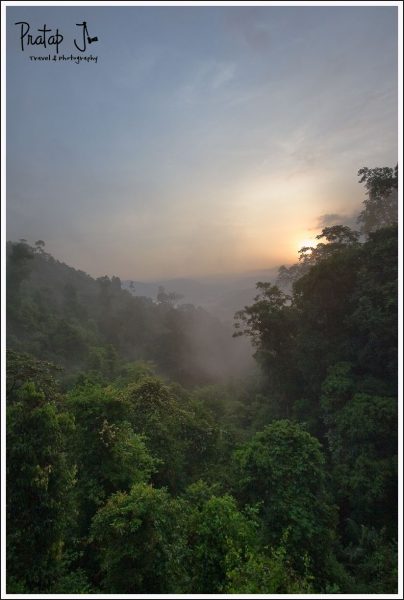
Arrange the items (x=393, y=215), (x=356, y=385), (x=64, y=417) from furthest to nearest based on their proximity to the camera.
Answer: (x=393, y=215), (x=356, y=385), (x=64, y=417)

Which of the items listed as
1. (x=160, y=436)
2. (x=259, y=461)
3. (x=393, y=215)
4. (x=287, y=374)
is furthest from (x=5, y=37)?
(x=393, y=215)

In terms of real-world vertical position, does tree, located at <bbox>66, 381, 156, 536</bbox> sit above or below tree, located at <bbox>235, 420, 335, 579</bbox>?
above

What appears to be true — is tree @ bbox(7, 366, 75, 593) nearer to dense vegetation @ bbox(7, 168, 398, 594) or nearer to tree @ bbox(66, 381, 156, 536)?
dense vegetation @ bbox(7, 168, 398, 594)

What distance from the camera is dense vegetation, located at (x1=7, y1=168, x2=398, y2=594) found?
8.64m

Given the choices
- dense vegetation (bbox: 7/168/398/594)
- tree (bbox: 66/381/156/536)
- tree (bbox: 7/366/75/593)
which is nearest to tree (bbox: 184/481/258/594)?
dense vegetation (bbox: 7/168/398/594)

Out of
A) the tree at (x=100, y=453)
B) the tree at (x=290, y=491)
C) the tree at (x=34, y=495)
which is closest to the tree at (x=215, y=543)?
the tree at (x=290, y=491)

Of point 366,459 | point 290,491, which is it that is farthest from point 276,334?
point 290,491

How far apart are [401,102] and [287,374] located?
2322 centimetres

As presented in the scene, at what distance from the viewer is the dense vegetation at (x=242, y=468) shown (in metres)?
8.64

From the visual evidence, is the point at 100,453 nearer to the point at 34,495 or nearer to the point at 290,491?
the point at 34,495

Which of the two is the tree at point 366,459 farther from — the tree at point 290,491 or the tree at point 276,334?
the tree at point 276,334

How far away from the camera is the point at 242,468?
1450 cm

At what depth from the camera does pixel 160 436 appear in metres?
15.6

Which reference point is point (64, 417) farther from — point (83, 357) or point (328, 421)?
point (83, 357)
